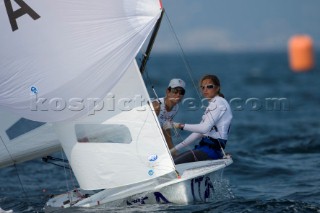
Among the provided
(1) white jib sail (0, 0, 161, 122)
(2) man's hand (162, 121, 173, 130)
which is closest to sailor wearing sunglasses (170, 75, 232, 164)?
(2) man's hand (162, 121, 173, 130)

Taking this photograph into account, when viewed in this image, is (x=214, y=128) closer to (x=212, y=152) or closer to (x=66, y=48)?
(x=212, y=152)

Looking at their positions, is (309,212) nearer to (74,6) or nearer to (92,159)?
(92,159)

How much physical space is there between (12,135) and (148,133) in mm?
1642

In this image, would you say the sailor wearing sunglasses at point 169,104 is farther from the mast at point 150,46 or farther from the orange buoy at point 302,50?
the orange buoy at point 302,50

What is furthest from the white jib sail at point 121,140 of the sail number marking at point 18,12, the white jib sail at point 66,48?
the sail number marking at point 18,12

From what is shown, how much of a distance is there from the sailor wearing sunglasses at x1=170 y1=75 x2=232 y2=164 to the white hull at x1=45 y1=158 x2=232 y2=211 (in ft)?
0.79

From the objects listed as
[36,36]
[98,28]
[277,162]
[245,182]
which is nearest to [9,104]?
[36,36]

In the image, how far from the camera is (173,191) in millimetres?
7594

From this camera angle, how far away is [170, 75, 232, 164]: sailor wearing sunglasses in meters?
7.96

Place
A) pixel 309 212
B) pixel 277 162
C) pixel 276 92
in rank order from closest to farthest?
pixel 309 212 < pixel 277 162 < pixel 276 92

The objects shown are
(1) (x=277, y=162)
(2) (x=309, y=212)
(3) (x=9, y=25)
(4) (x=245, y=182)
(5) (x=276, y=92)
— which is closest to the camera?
(3) (x=9, y=25)

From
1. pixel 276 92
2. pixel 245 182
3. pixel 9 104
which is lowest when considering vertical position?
pixel 245 182

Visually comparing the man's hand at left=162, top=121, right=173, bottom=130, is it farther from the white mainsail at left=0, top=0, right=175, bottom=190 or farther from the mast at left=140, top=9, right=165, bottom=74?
the mast at left=140, top=9, right=165, bottom=74

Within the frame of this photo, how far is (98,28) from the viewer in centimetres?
734
